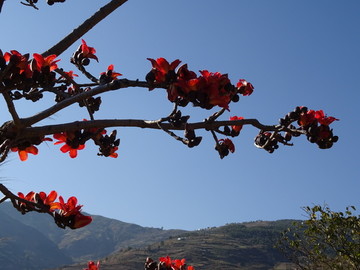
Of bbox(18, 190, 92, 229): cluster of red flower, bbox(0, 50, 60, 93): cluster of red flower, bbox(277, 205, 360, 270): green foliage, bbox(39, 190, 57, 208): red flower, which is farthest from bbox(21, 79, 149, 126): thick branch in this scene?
bbox(277, 205, 360, 270): green foliage

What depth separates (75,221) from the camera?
2.30m

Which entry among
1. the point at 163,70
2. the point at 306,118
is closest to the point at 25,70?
the point at 163,70

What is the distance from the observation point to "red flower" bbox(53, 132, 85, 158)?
2.73 m

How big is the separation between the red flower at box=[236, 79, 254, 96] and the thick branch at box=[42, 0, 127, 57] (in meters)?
0.97

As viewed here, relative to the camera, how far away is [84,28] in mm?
2775

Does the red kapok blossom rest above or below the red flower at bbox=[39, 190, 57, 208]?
below

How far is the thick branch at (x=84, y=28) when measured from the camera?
9.03 ft

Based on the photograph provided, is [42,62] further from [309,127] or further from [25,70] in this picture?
[309,127]

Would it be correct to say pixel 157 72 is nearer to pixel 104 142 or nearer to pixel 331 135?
pixel 104 142

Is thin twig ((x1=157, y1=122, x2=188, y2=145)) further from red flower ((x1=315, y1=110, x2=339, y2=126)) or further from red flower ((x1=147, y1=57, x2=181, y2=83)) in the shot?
red flower ((x1=315, y1=110, x2=339, y2=126))

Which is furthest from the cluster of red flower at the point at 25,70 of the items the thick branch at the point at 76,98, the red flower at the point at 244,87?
the red flower at the point at 244,87

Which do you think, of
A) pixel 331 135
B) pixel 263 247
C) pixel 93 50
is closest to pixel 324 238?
pixel 331 135

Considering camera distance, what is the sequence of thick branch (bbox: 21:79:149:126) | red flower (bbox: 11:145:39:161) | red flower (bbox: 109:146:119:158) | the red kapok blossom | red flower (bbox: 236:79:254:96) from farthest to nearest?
red flower (bbox: 236:79:254:96) < red flower (bbox: 109:146:119:158) < red flower (bbox: 11:145:39:161) < the red kapok blossom < thick branch (bbox: 21:79:149:126)

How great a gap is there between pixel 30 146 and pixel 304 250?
8.96 metres
